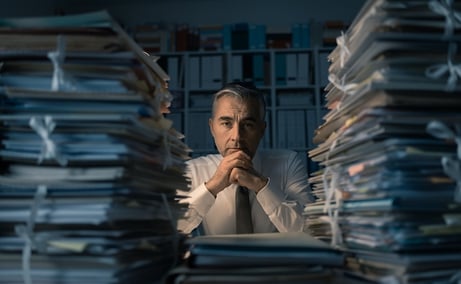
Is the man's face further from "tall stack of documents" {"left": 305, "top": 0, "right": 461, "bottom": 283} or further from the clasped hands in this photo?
"tall stack of documents" {"left": 305, "top": 0, "right": 461, "bottom": 283}

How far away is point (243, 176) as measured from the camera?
1.79 metres

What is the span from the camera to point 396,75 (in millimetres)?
568

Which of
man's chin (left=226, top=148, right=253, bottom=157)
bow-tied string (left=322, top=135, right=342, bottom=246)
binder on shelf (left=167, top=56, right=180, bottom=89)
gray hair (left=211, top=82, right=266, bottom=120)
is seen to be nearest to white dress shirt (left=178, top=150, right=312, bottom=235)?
man's chin (left=226, top=148, right=253, bottom=157)

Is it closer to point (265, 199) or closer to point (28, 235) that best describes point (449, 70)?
point (28, 235)

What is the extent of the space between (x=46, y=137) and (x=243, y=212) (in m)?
1.46

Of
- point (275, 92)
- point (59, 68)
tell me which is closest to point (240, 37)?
point (275, 92)

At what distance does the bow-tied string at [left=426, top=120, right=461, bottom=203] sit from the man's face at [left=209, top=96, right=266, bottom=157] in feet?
4.57

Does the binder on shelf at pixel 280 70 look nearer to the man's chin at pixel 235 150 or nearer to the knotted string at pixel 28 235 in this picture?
the man's chin at pixel 235 150

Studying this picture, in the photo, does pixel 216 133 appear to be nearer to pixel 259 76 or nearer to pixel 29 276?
pixel 29 276

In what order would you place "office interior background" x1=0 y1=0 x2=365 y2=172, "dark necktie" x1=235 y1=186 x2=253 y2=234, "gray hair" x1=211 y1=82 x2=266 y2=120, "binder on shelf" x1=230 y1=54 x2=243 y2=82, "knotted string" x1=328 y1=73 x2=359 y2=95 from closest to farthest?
1. "knotted string" x1=328 y1=73 x2=359 y2=95
2. "dark necktie" x1=235 y1=186 x2=253 y2=234
3. "gray hair" x1=211 y1=82 x2=266 y2=120
4. "office interior background" x1=0 y1=0 x2=365 y2=172
5. "binder on shelf" x1=230 y1=54 x2=243 y2=82

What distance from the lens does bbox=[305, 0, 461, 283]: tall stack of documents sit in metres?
0.55

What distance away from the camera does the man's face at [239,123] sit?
198 centimetres

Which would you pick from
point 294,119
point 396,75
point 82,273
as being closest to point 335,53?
point 396,75

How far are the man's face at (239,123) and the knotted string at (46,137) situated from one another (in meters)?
1.38
